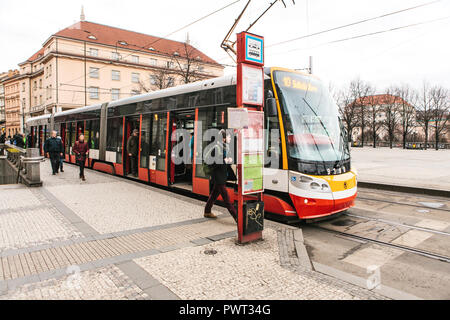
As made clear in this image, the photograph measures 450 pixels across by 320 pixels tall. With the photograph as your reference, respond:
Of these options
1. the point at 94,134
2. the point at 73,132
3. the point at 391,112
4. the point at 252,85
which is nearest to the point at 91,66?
the point at 73,132

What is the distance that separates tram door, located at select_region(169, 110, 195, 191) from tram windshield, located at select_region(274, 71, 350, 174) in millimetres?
3741

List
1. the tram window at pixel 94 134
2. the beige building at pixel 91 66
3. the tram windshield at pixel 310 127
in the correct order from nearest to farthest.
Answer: the tram windshield at pixel 310 127 < the tram window at pixel 94 134 < the beige building at pixel 91 66

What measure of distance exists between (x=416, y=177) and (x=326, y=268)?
11.7m

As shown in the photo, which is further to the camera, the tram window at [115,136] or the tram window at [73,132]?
the tram window at [73,132]

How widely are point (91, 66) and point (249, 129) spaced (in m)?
52.7

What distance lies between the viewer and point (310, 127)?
21.5 feet

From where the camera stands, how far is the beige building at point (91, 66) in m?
48.8

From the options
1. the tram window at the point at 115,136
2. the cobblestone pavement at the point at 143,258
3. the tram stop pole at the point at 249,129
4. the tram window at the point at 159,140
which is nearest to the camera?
the cobblestone pavement at the point at 143,258

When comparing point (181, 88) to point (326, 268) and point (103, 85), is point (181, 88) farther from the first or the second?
point (103, 85)

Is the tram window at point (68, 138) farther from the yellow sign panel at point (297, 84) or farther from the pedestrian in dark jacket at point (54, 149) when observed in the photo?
the yellow sign panel at point (297, 84)
